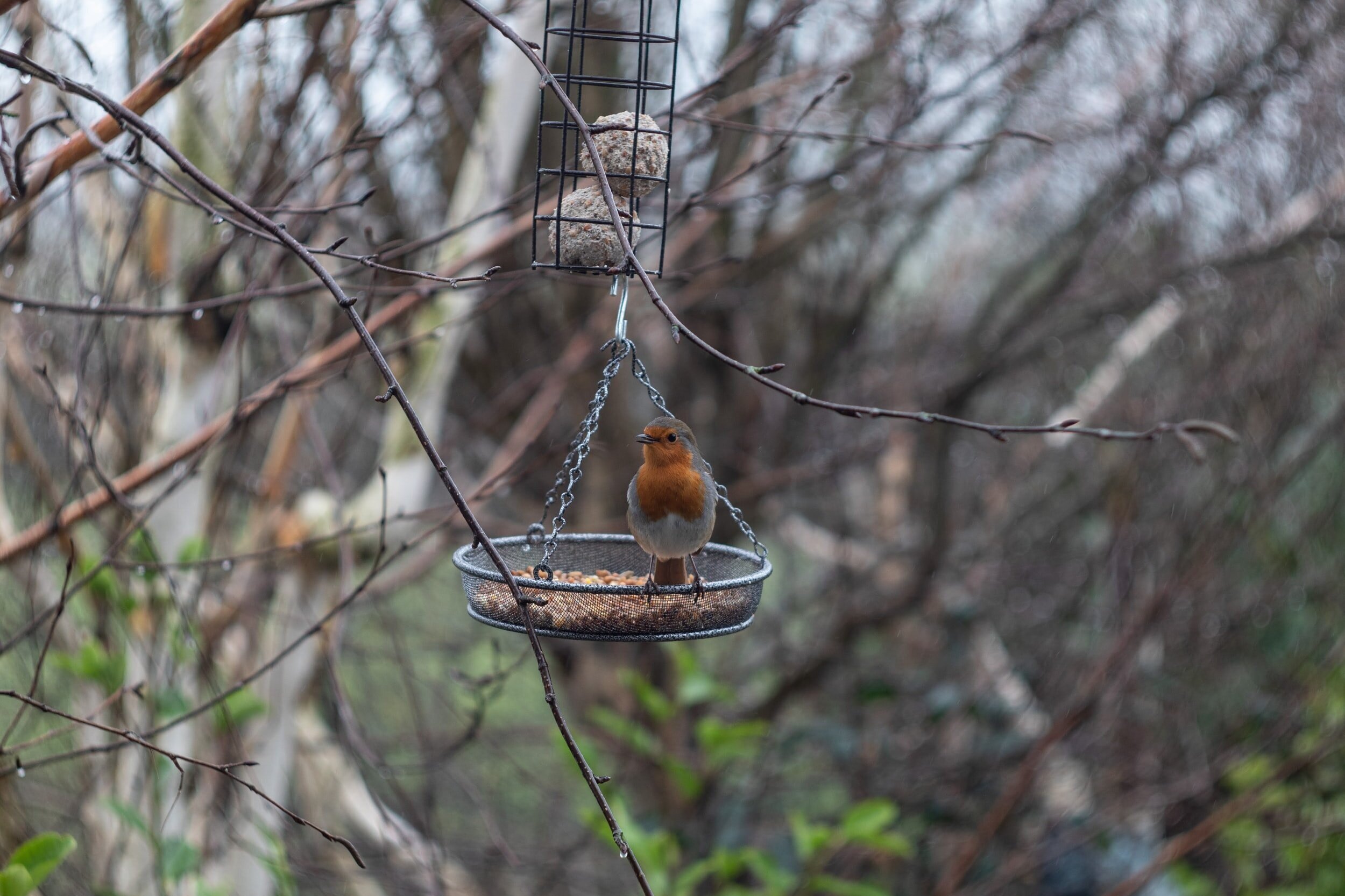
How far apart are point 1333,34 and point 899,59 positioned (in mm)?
1626

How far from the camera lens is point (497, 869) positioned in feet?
16.0

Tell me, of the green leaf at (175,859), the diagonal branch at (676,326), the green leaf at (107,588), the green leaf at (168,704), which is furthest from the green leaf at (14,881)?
the diagonal branch at (676,326)

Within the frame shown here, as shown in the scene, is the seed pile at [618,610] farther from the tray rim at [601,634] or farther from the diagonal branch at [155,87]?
the diagonal branch at [155,87]

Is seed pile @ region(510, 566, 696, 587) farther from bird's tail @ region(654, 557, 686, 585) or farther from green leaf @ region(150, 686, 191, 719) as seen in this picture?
green leaf @ region(150, 686, 191, 719)

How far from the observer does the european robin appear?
216cm

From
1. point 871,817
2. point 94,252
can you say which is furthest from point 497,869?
point 94,252

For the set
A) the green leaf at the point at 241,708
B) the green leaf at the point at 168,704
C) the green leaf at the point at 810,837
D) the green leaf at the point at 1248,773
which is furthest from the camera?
the green leaf at the point at 1248,773

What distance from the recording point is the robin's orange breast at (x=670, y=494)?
7.09ft

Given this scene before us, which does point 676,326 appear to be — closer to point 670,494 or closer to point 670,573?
point 670,494

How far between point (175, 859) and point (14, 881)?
2.45 ft

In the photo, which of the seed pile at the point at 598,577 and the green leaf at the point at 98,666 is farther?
the green leaf at the point at 98,666

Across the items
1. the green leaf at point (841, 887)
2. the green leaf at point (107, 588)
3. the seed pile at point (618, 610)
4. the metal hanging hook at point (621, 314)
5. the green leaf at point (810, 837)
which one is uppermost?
the green leaf at point (107, 588)

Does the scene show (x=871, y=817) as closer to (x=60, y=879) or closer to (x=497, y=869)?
(x=497, y=869)

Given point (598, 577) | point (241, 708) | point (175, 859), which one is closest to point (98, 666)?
point (241, 708)
